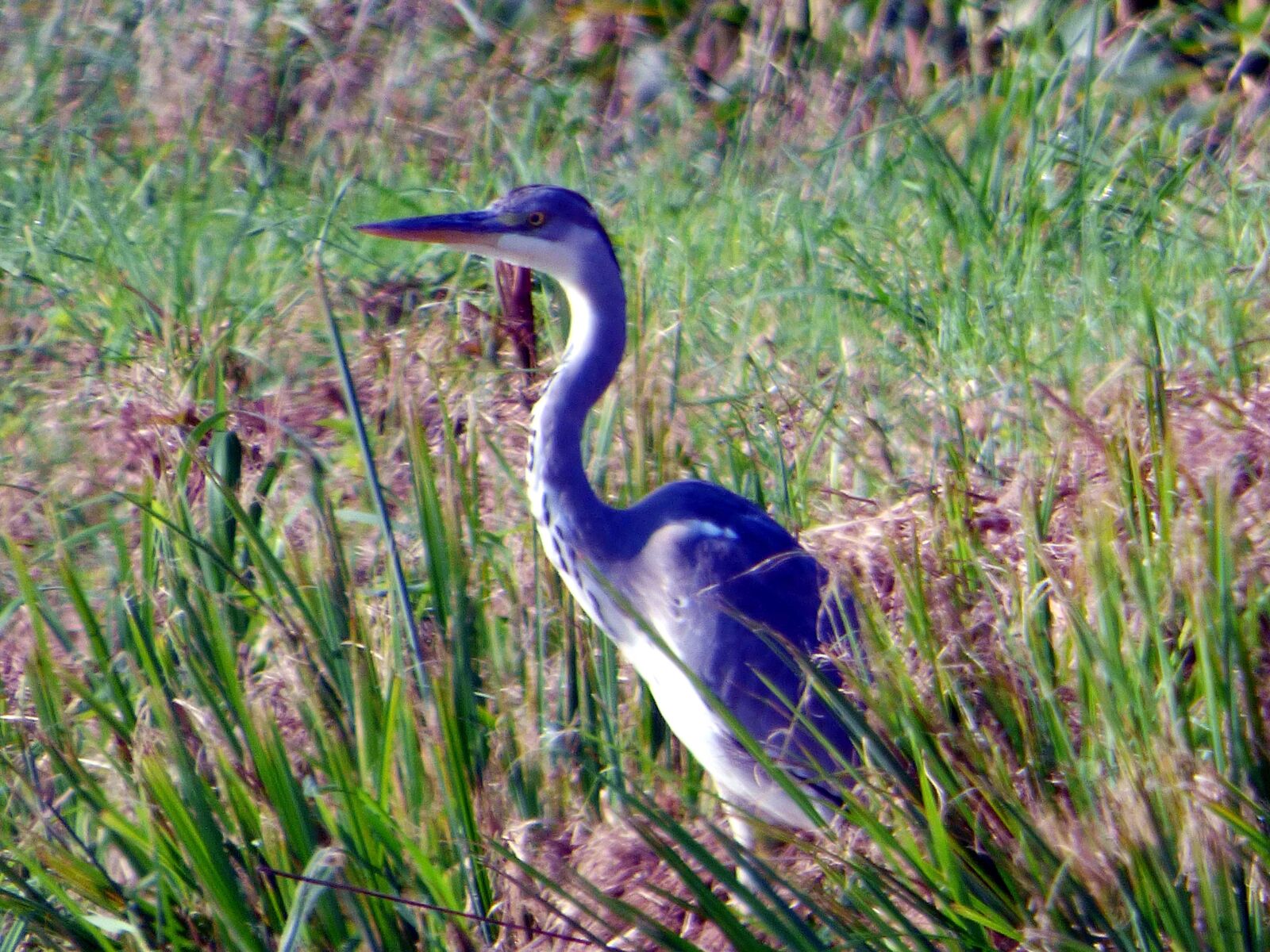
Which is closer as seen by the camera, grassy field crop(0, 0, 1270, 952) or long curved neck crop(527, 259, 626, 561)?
grassy field crop(0, 0, 1270, 952)

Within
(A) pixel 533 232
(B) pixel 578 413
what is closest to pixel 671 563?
(B) pixel 578 413

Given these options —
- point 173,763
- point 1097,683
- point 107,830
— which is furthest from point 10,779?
point 1097,683

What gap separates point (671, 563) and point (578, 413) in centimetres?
32

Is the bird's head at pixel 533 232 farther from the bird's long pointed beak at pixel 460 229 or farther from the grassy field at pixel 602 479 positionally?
the grassy field at pixel 602 479

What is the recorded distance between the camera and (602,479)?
10.2ft

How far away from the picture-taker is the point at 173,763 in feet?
7.24

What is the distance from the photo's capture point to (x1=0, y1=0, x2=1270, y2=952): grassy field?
1876mm

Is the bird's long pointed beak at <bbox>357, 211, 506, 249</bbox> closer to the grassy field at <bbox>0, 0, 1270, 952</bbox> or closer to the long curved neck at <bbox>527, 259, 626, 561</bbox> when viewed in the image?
the long curved neck at <bbox>527, 259, 626, 561</bbox>

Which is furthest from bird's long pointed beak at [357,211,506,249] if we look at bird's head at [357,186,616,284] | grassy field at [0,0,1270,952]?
grassy field at [0,0,1270,952]

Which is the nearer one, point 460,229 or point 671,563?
point 671,563

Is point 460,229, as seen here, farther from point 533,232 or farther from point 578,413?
point 578,413

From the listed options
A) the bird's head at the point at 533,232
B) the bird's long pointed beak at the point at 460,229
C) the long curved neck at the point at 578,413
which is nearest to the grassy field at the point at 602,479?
the long curved neck at the point at 578,413

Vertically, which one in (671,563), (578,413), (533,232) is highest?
(533,232)

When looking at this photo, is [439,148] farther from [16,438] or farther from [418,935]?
[418,935]
